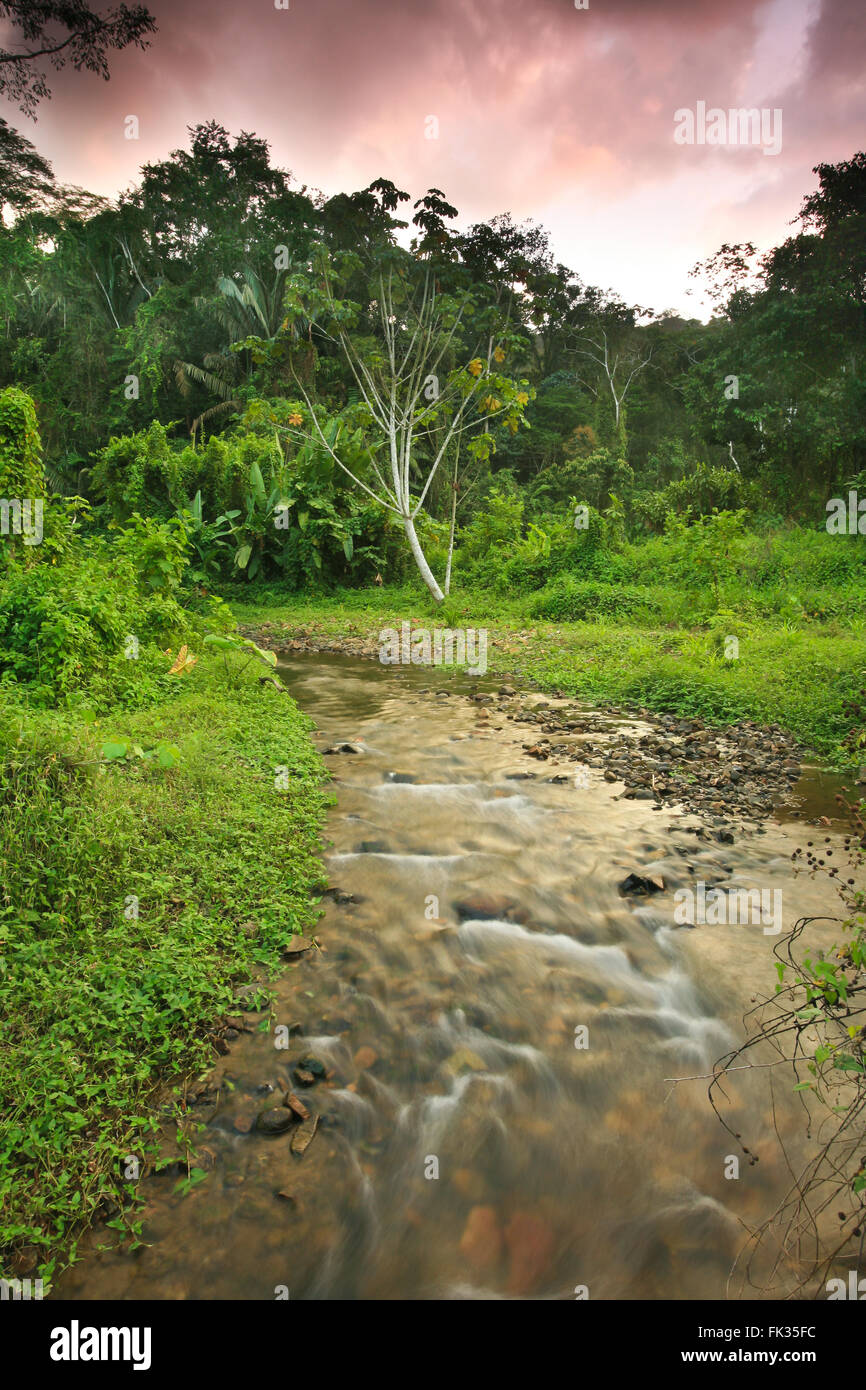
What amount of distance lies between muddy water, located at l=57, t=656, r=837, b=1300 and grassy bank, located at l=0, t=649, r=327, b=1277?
0.72ft

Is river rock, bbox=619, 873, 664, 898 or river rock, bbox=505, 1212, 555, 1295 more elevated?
river rock, bbox=619, 873, 664, 898

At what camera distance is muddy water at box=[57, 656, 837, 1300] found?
2436 mm

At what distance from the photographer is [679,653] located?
10.4m

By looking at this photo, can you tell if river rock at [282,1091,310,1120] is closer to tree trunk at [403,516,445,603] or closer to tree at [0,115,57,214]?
tree trunk at [403,516,445,603]

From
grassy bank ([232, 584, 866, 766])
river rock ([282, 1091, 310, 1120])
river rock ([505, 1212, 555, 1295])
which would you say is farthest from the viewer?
grassy bank ([232, 584, 866, 766])

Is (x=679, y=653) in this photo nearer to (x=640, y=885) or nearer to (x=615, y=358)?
(x=640, y=885)

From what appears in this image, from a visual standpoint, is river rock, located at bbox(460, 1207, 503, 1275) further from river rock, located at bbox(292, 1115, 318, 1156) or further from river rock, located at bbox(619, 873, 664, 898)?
river rock, located at bbox(619, 873, 664, 898)

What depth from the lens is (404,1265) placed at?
246 centimetres

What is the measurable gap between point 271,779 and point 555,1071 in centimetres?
334

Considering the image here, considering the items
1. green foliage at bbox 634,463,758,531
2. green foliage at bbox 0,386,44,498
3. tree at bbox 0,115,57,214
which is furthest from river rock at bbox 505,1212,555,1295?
tree at bbox 0,115,57,214

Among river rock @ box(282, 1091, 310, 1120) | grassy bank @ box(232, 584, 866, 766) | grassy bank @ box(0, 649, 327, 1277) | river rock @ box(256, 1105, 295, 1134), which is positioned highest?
grassy bank @ box(232, 584, 866, 766)

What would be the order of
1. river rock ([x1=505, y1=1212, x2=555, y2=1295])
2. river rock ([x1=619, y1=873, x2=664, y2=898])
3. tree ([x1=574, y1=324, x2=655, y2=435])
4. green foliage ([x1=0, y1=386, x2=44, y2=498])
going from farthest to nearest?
tree ([x1=574, y1=324, x2=655, y2=435]) < green foliage ([x1=0, y1=386, x2=44, y2=498]) < river rock ([x1=619, y1=873, x2=664, y2=898]) < river rock ([x1=505, y1=1212, x2=555, y2=1295])

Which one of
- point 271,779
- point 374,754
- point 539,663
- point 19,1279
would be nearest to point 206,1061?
point 19,1279

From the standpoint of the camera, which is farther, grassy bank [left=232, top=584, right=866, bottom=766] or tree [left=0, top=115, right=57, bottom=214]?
tree [left=0, top=115, right=57, bottom=214]
